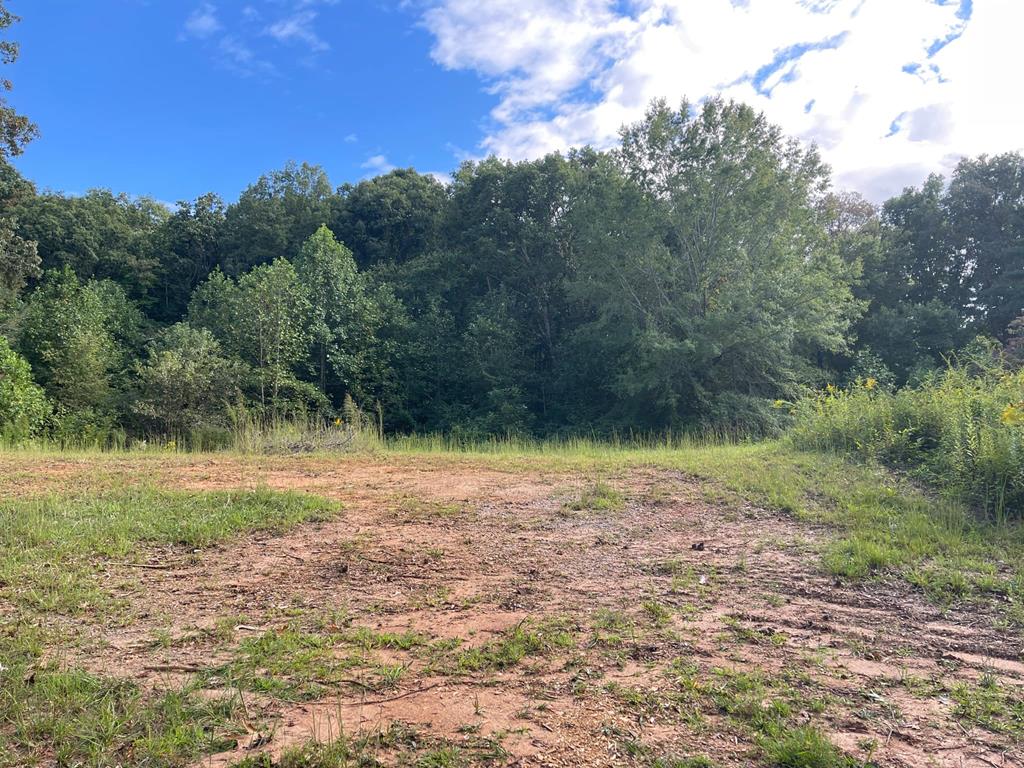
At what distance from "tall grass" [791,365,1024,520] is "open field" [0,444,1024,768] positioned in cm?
51

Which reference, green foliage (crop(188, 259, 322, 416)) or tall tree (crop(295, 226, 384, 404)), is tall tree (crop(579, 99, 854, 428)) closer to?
tall tree (crop(295, 226, 384, 404))

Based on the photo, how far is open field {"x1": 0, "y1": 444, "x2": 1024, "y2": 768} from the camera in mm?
2092

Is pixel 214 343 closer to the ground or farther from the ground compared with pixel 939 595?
farther from the ground

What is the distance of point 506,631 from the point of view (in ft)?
9.55

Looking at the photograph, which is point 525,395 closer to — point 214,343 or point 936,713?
point 214,343

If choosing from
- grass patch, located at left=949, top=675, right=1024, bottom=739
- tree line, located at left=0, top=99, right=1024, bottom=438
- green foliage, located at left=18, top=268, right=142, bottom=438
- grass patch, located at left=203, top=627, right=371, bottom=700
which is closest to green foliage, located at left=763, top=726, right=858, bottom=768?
grass patch, located at left=949, top=675, right=1024, bottom=739

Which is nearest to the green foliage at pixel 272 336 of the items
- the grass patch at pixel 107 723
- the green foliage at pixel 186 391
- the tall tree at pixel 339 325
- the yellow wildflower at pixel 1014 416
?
the tall tree at pixel 339 325

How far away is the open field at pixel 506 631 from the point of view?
6.86 feet

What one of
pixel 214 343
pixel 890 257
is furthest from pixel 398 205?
pixel 890 257

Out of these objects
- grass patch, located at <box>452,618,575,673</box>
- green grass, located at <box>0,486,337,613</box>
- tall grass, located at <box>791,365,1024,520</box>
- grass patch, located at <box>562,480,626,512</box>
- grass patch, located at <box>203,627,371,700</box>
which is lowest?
grass patch, located at <box>452,618,575,673</box>

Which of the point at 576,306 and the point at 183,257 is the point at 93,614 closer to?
the point at 576,306

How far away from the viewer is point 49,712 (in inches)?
86.7

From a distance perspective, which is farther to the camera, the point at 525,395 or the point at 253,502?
the point at 525,395

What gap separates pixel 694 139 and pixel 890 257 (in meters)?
10.9
